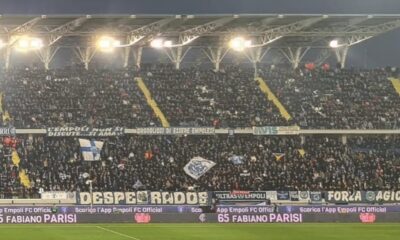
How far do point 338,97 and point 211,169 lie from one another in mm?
17633

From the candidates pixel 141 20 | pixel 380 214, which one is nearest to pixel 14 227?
→ pixel 380 214

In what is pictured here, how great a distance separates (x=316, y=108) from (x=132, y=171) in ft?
63.5

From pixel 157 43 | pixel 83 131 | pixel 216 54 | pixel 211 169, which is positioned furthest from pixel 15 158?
pixel 216 54

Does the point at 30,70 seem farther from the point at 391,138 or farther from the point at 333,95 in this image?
the point at 391,138

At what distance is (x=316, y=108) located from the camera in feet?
205

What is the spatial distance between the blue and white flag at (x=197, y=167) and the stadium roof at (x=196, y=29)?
505 inches

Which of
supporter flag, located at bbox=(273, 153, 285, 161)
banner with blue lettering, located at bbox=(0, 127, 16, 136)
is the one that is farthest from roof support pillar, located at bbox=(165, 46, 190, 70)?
banner with blue lettering, located at bbox=(0, 127, 16, 136)

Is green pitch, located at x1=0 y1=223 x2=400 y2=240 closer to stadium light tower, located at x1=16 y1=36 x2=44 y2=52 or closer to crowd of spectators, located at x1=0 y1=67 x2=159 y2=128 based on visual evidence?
crowd of spectators, located at x1=0 y1=67 x2=159 y2=128

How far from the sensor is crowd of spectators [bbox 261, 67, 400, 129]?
60125 mm

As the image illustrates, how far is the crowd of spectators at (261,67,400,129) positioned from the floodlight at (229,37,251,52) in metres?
4.09

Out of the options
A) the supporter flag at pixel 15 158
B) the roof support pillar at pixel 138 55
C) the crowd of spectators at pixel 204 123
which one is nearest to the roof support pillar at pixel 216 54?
the crowd of spectators at pixel 204 123

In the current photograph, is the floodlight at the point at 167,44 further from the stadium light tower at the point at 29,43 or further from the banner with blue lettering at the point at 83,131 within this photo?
the banner with blue lettering at the point at 83,131

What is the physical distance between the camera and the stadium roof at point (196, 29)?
58.9 meters

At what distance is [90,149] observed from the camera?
53.5m
